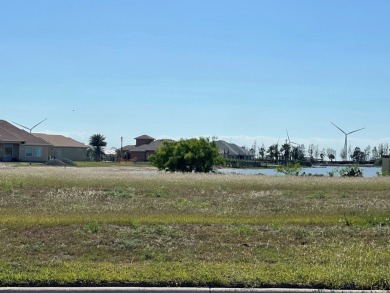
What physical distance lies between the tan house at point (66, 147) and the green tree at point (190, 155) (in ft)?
141

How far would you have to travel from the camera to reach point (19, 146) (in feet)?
278

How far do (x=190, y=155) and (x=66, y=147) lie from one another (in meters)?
→ 51.1

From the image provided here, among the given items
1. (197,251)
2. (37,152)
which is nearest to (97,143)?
(37,152)

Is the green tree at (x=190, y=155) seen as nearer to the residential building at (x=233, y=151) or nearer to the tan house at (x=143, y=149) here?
the tan house at (x=143, y=149)

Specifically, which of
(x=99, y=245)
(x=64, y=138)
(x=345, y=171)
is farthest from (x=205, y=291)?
(x=64, y=138)

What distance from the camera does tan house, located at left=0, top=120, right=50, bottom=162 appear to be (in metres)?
82.2

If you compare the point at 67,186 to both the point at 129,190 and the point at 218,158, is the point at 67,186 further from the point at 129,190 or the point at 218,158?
the point at 218,158

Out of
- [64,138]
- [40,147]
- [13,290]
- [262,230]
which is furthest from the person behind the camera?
[64,138]

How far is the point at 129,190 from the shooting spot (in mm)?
26219

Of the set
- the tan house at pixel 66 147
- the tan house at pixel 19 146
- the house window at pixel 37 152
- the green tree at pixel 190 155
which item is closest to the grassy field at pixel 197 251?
the green tree at pixel 190 155

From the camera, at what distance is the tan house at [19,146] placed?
270 feet

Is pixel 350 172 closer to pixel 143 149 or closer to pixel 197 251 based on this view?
pixel 197 251

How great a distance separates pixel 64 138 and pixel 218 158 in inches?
2193

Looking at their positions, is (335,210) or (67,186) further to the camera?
(67,186)
